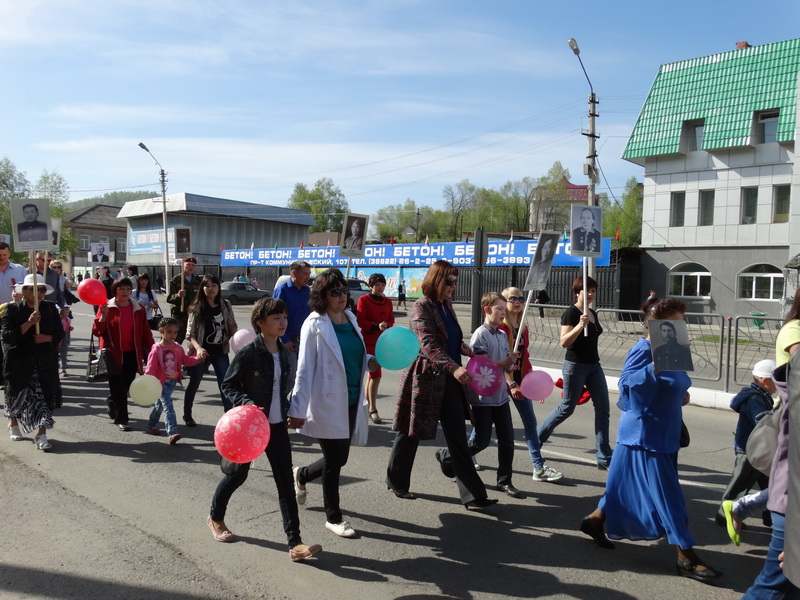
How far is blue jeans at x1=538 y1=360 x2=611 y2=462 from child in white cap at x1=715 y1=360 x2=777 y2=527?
1.34 meters

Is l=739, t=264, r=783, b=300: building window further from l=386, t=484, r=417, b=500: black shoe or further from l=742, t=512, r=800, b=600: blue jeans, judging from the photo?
l=742, t=512, r=800, b=600: blue jeans

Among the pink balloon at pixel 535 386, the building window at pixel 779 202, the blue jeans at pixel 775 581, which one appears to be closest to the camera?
the blue jeans at pixel 775 581

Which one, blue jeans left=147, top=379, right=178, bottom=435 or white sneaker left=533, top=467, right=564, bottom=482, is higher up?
blue jeans left=147, top=379, right=178, bottom=435

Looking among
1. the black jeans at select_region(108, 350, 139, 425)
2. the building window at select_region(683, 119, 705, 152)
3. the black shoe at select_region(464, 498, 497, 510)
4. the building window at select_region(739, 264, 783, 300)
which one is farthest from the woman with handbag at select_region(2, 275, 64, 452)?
the building window at select_region(683, 119, 705, 152)

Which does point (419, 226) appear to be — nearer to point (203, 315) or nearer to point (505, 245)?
point (505, 245)

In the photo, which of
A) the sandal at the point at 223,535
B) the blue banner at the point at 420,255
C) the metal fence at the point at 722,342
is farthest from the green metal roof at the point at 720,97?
the sandal at the point at 223,535

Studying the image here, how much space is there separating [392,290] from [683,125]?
16414 mm

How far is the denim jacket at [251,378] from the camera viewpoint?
443 cm

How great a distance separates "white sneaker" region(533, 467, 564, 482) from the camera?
238 inches

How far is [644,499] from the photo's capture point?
14.0 feet

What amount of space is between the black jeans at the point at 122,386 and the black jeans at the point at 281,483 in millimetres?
3721

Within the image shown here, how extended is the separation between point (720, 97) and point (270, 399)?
104 ft

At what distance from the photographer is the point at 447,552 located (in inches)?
179

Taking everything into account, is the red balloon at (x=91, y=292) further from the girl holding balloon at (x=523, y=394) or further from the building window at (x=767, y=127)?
the building window at (x=767, y=127)
